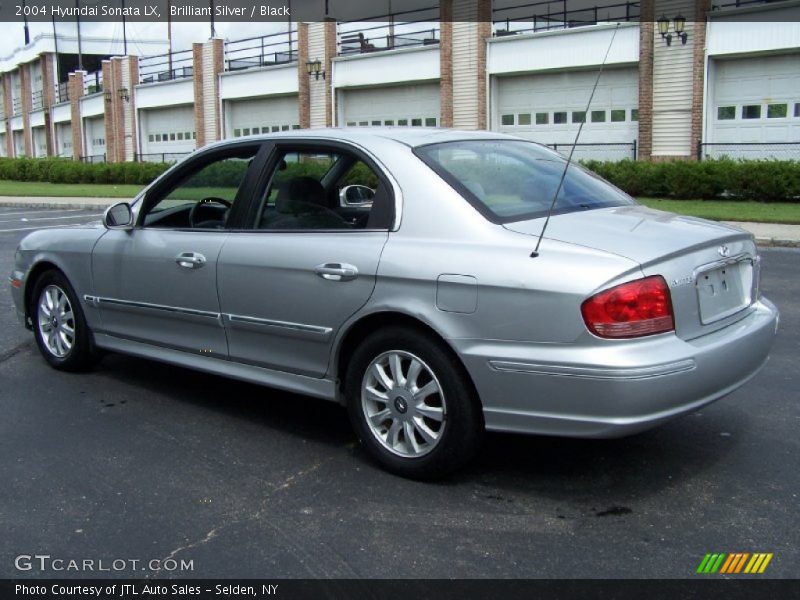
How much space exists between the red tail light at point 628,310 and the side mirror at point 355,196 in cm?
190

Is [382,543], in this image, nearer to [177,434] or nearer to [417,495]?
[417,495]

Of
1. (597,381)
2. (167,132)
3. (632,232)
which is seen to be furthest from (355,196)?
(167,132)

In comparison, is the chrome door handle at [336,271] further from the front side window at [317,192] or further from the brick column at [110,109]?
the brick column at [110,109]

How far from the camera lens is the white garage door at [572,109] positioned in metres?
27.6

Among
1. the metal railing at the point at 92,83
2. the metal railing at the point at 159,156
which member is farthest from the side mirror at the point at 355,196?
the metal railing at the point at 92,83

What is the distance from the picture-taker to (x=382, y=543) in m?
3.64

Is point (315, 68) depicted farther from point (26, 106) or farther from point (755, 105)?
point (26, 106)

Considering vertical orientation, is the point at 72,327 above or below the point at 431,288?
below

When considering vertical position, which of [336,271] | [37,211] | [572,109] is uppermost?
[572,109]

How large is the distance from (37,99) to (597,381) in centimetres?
7151

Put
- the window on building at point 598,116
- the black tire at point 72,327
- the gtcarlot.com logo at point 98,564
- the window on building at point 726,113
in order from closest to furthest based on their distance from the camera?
the gtcarlot.com logo at point 98,564
the black tire at point 72,327
the window on building at point 726,113
the window on building at point 598,116

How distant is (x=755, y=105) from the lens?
25.2 metres
